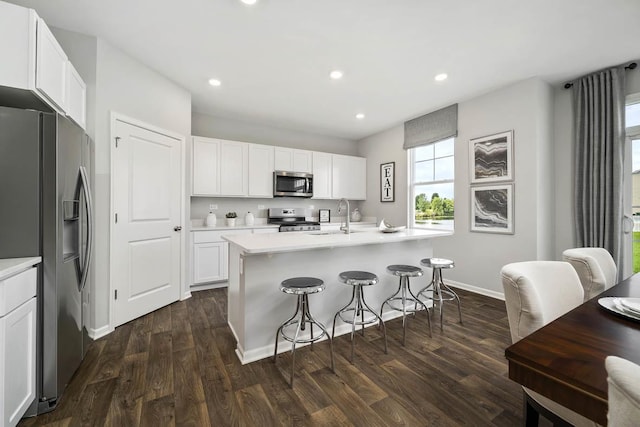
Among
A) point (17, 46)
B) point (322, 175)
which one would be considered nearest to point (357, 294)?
point (17, 46)

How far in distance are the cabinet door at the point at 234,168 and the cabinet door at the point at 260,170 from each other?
0.09m

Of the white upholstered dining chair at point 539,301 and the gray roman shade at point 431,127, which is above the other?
the gray roman shade at point 431,127

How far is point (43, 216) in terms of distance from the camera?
1546mm

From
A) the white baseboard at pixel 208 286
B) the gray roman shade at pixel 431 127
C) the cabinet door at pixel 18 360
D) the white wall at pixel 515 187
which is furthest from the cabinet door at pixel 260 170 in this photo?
the cabinet door at pixel 18 360

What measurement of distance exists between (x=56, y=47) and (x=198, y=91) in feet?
5.64

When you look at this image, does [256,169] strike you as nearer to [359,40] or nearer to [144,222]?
[144,222]

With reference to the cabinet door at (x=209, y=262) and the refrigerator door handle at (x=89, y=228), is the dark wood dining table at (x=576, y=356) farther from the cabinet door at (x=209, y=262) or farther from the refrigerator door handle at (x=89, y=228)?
the cabinet door at (x=209, y=262)

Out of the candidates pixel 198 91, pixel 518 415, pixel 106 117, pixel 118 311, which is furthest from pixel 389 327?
pixel 198 91

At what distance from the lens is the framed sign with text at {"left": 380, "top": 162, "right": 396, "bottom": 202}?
5113 millimetres

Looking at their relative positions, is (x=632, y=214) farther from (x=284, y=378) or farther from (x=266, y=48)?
(x=266, y=48)

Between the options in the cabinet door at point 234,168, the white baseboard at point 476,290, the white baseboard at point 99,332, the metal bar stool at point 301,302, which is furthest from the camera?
the cabinet door at point 234,168

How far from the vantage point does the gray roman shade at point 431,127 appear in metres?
3.98

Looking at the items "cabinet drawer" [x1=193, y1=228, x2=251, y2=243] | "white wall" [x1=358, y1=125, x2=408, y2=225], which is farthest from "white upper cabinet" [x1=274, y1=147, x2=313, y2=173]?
"cabinet drawer" [x1=193, y1=228, x2=251, y2=243]

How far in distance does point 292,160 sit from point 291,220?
3.77 feet
